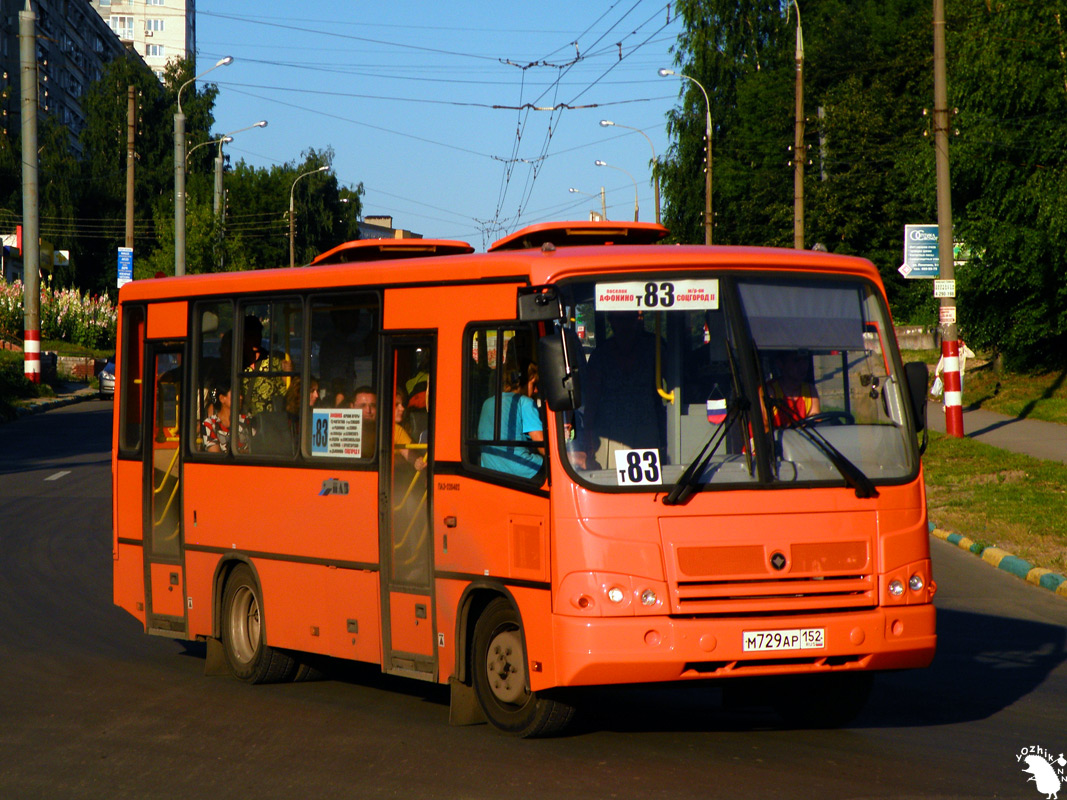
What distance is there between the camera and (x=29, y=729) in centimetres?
827

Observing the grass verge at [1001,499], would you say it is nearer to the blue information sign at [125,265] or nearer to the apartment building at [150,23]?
the blue information sign at [125,265]

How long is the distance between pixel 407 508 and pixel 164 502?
316 centimetres

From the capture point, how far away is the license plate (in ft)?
23.5

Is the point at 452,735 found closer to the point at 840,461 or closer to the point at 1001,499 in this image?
the point at 840,461

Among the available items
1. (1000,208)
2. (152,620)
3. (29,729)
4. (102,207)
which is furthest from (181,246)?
(102,207)

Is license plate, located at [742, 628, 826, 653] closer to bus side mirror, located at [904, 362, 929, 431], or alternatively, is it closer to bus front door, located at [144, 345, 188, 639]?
bus side mirror, located at [904, 362, 929, 431]

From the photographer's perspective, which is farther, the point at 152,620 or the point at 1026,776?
the point at 152,620

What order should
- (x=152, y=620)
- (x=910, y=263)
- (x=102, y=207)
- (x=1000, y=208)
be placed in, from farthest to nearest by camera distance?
(x=102, y=207), (x=1000, y=208), (x=910, y=263), (x=152, y=620)

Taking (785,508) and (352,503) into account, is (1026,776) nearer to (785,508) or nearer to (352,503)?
(785,508)

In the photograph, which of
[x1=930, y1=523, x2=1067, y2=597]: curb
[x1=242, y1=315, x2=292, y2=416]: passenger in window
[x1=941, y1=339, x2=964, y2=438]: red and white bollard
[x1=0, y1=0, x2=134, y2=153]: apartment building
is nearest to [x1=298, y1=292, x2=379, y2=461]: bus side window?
[x1=242, y1=315, x2=292, y2=416]: passenger in window

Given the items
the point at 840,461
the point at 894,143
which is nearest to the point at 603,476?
the point at 840,461

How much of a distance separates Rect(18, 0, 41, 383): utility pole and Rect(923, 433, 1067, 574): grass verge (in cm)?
2610

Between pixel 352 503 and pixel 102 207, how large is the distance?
321 ft

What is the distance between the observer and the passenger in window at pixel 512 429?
24.8 ft
